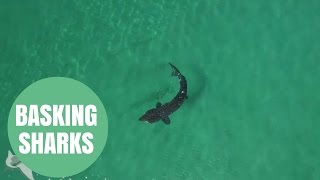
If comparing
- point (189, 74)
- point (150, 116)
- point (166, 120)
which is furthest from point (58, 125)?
point (189, 74)

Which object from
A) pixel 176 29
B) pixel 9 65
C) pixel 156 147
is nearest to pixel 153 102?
pixel 156 147

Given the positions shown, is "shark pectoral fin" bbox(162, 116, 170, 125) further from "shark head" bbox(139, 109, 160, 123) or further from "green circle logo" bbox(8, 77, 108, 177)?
"green circle logo" bbox(8, 77, 108, 177)

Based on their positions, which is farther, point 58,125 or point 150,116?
point 58,125

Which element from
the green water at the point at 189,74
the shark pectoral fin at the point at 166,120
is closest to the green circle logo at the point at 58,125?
the green water at the point at 189,74

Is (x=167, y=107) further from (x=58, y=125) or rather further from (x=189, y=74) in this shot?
(x=58, y=125)

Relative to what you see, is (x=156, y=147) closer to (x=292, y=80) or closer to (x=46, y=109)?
(x=46, y=109)

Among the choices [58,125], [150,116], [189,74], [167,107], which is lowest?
[58,125]
